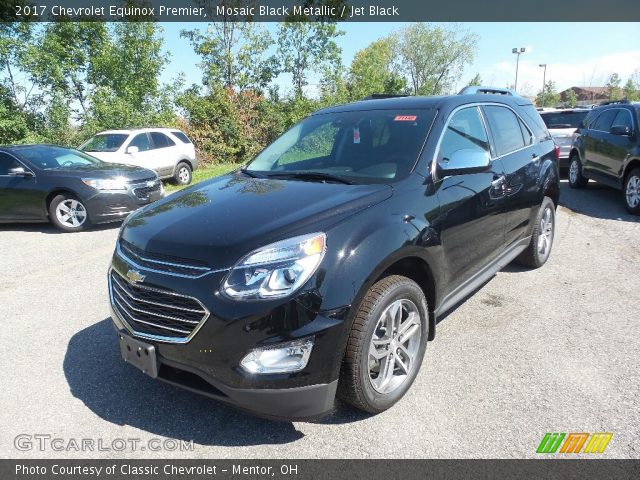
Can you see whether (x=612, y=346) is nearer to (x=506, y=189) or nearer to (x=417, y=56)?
(x=506, y=189)

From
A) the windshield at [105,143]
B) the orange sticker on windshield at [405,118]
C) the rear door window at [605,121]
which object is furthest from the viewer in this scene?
the windshield at [105,143]

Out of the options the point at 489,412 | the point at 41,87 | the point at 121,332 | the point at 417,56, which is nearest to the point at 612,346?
the point at 489,412

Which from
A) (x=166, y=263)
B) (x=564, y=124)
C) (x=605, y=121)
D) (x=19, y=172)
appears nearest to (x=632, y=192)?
(x=605, y=121)

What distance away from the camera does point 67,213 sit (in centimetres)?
797

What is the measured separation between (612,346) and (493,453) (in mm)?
1687

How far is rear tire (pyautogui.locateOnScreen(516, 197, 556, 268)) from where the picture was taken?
489 cm

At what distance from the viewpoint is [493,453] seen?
7.82ft

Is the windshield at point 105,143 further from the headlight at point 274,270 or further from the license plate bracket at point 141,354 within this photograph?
the headlight at point 274,270

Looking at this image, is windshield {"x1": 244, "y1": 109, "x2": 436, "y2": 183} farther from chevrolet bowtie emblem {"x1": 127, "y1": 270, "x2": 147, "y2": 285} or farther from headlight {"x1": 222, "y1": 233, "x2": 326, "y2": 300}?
chevrolet bowtie emblem {"x1": 127, "y1": 270, "x2": 147, "y2": 285}

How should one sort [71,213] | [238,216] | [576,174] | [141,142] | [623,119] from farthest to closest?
[141,142] < [576,174] < [623,119] < [71,213] < [238,216]

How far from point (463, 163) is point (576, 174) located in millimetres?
8652

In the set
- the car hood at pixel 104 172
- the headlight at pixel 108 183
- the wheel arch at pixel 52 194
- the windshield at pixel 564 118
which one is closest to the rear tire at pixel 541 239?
the headlight at pixel 108 183

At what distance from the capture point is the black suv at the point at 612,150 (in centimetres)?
769

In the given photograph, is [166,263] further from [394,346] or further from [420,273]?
[420,273]
